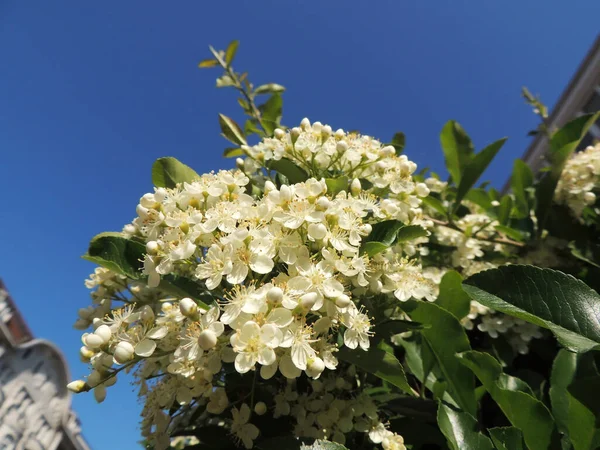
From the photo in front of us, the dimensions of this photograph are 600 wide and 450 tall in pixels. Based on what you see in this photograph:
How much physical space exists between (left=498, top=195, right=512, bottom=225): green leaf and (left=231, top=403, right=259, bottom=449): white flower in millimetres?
1433

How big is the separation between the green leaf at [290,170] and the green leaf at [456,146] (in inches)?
34.9

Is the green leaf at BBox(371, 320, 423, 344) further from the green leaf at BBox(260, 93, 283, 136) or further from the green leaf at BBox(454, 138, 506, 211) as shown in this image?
the green leaf at BBox(260, 93, 283, 136)

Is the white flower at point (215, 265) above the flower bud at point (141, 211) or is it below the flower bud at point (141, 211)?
below

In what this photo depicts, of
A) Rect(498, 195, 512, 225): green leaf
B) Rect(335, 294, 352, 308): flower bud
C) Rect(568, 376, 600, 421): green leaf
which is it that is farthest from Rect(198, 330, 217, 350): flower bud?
Rect(498, 195, 512, 225): green leaf

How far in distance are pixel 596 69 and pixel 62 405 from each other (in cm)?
481

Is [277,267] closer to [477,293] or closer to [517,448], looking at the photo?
[477,293]

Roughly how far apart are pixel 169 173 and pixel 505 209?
148 centimetres

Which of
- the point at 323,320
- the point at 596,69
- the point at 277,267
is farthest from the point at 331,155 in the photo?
the point at 596,69

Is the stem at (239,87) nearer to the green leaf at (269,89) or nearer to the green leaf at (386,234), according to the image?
the green leaf at (269,89)

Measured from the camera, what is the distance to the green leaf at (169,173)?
1145 millimetres

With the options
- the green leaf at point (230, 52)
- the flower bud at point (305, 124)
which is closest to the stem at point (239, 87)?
the green leaf at point (230, 52)

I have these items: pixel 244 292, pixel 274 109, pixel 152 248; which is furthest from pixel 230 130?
pixel 244 292

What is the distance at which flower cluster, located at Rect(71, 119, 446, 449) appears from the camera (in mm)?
755

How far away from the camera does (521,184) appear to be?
1.84m
